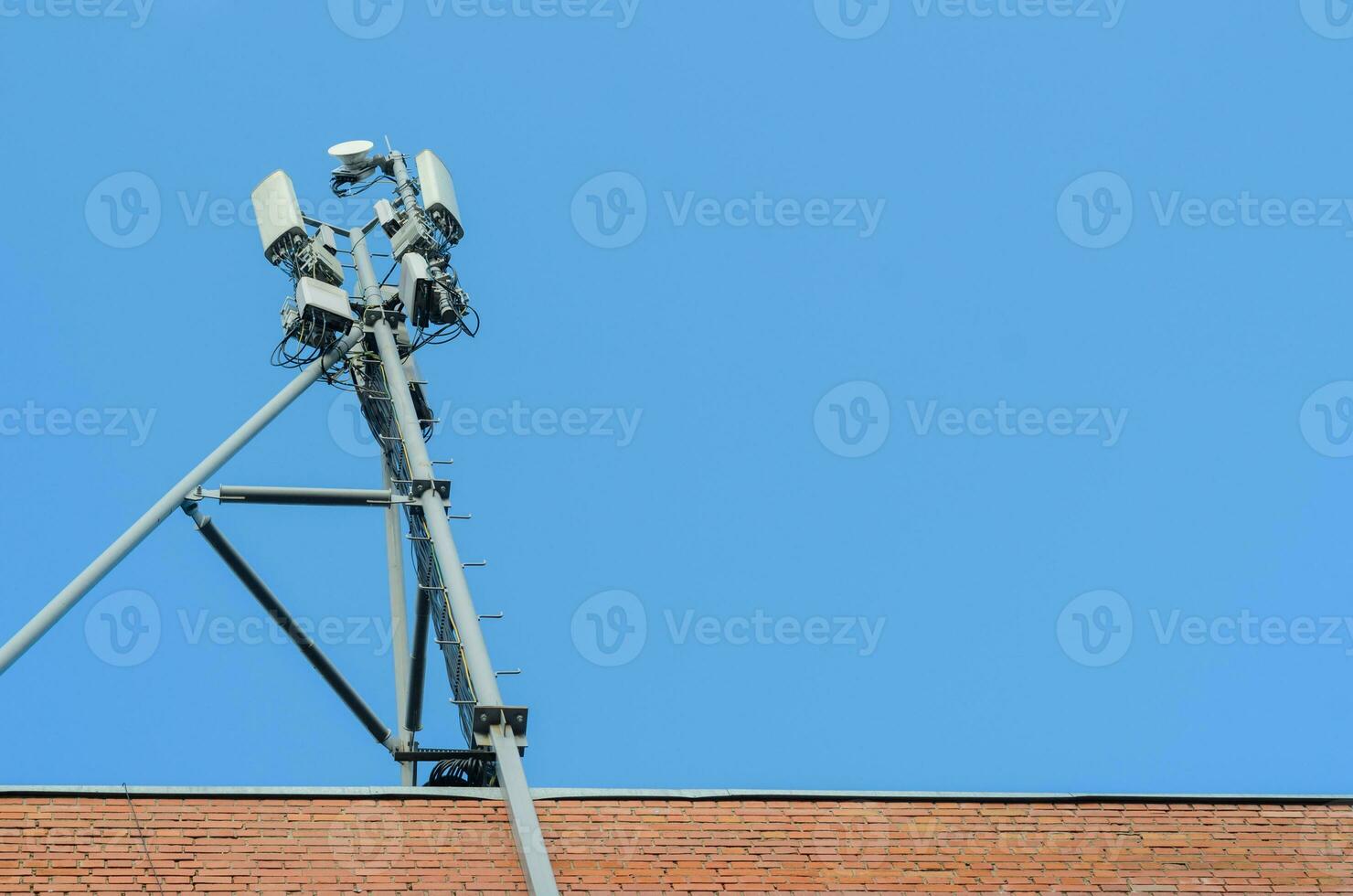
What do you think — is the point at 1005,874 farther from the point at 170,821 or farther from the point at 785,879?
the point at 170,821

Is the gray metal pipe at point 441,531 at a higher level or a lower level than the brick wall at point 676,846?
higher

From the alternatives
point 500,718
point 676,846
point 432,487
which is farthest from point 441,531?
point 676,846

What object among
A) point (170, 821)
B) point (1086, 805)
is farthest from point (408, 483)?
point (1086, 805)

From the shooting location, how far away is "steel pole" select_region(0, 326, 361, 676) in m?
19.5

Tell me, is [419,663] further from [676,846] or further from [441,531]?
[676,846]

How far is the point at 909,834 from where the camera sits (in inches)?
651

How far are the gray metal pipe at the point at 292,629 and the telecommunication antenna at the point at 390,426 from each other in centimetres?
2

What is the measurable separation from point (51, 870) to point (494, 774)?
14.5ft

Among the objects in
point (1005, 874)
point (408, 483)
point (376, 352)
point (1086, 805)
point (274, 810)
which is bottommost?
point (274, 810)

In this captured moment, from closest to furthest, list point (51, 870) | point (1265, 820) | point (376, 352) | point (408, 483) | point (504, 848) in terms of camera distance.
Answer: point (51, 870) → point (504, 848) → point (1265, 820) → point (408, 483) → point (376, 352)

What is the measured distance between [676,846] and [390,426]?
31.0ft

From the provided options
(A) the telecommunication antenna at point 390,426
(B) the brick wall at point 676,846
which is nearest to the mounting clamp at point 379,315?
(A) the telecommunication antenna at point 390,426

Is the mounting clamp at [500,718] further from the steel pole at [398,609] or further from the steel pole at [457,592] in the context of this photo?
the steel pole at [398,609]

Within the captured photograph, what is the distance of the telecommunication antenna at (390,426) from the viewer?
65.1 ft
